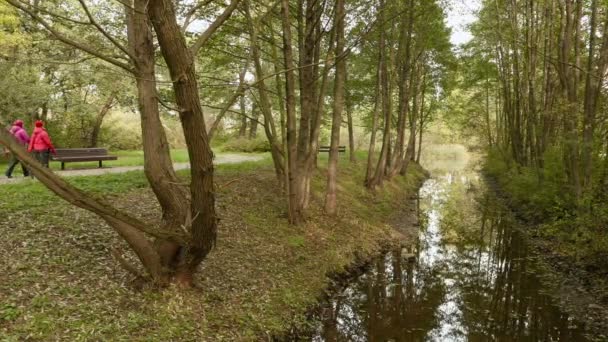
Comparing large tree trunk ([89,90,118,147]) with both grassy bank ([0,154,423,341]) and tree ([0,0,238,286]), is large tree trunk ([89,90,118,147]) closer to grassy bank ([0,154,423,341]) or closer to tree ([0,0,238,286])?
grassy bank ([0,154,423,341])

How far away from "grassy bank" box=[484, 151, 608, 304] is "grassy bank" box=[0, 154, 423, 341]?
192 inches

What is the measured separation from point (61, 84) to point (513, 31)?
19.0 metres

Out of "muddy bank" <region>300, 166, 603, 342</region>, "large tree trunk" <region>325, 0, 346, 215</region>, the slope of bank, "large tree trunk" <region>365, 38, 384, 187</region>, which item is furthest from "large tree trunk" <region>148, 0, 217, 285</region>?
"large tree trunk" <region>365, 38, 384, 187</region>

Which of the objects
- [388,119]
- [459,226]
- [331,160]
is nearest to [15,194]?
[331,160]

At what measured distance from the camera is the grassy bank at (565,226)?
9.18 m

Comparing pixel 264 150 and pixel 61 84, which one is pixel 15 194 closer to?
pixel 61 84

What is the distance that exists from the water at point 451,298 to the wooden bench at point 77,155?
32.1 ft

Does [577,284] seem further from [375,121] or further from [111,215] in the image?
[111,215]

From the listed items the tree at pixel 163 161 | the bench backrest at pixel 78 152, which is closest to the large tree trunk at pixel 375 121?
the bench backrest at pixel 78 152

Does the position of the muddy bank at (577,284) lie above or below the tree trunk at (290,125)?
below

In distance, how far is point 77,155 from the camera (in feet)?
45.1

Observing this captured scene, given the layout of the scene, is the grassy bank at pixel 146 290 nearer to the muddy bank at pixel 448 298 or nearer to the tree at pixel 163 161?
the tree at pixel 163 161

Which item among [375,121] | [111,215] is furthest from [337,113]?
[111,215]

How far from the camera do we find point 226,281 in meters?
7.02
